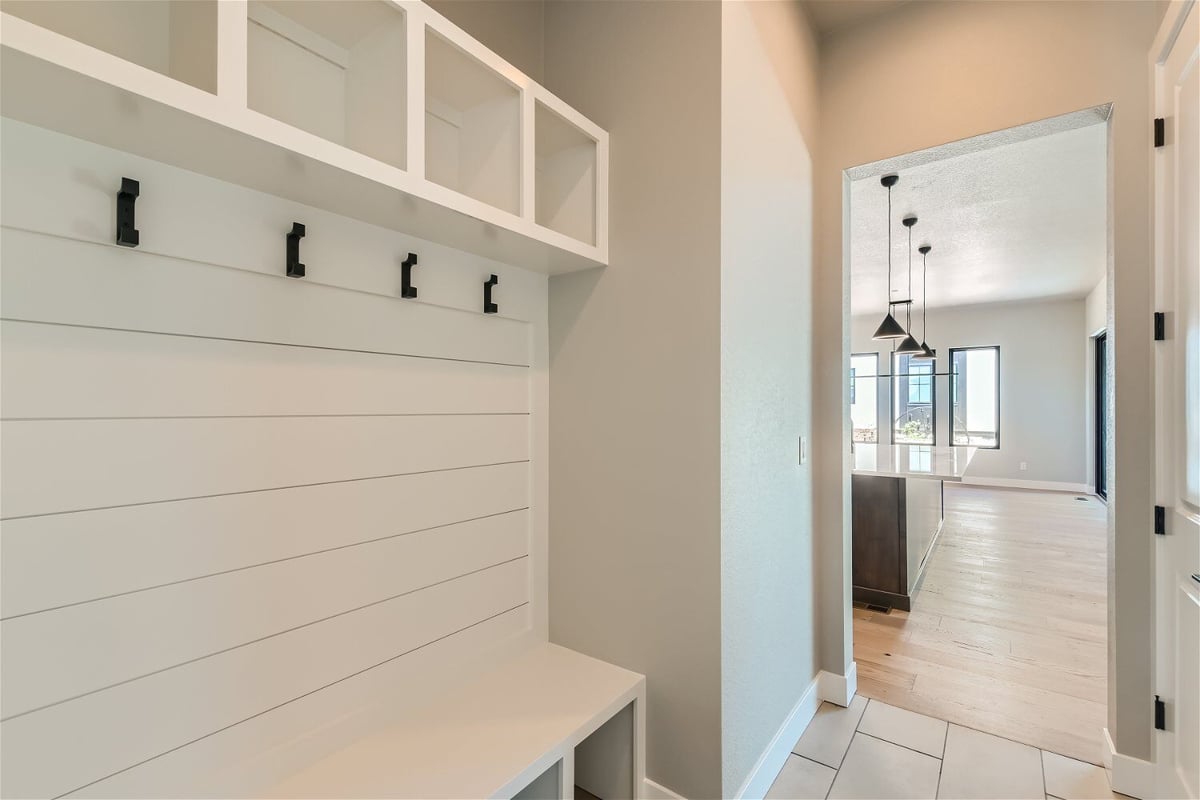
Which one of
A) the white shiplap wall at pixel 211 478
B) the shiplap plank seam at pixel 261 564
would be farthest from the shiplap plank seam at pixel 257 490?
the shiplap plank seam at pixel 261 564

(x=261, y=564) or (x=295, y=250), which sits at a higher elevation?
(x=295, y=250)

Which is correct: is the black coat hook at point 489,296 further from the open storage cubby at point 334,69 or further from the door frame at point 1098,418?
the door frame at point 1098,418

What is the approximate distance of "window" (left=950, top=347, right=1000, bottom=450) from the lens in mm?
8500

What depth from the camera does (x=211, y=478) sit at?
110 cm

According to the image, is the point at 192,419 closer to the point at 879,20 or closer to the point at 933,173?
the point at 879,20

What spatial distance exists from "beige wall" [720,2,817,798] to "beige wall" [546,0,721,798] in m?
0.06

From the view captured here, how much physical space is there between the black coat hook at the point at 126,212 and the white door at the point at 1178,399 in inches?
97.6

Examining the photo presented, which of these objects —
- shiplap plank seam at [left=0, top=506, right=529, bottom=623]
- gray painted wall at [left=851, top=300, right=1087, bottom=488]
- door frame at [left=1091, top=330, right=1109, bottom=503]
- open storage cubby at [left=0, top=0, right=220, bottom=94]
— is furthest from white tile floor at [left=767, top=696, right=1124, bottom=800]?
gray painted wall at [left=851, top=300, right=1087, bottom=488]

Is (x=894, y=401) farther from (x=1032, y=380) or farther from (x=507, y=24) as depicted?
(x=507, y=24)

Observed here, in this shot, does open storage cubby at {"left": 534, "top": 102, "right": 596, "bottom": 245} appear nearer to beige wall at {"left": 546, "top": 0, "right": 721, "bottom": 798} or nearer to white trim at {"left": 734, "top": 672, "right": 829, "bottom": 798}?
beige wall at {"left": 546, "top": 0, "right": 721, "bottom": 798}

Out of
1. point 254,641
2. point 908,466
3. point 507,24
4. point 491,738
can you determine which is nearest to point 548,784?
point 491,738

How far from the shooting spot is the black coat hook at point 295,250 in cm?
118

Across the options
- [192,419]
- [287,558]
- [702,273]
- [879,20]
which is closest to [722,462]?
[702,273]

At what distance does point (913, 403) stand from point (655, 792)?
9.37 meters
